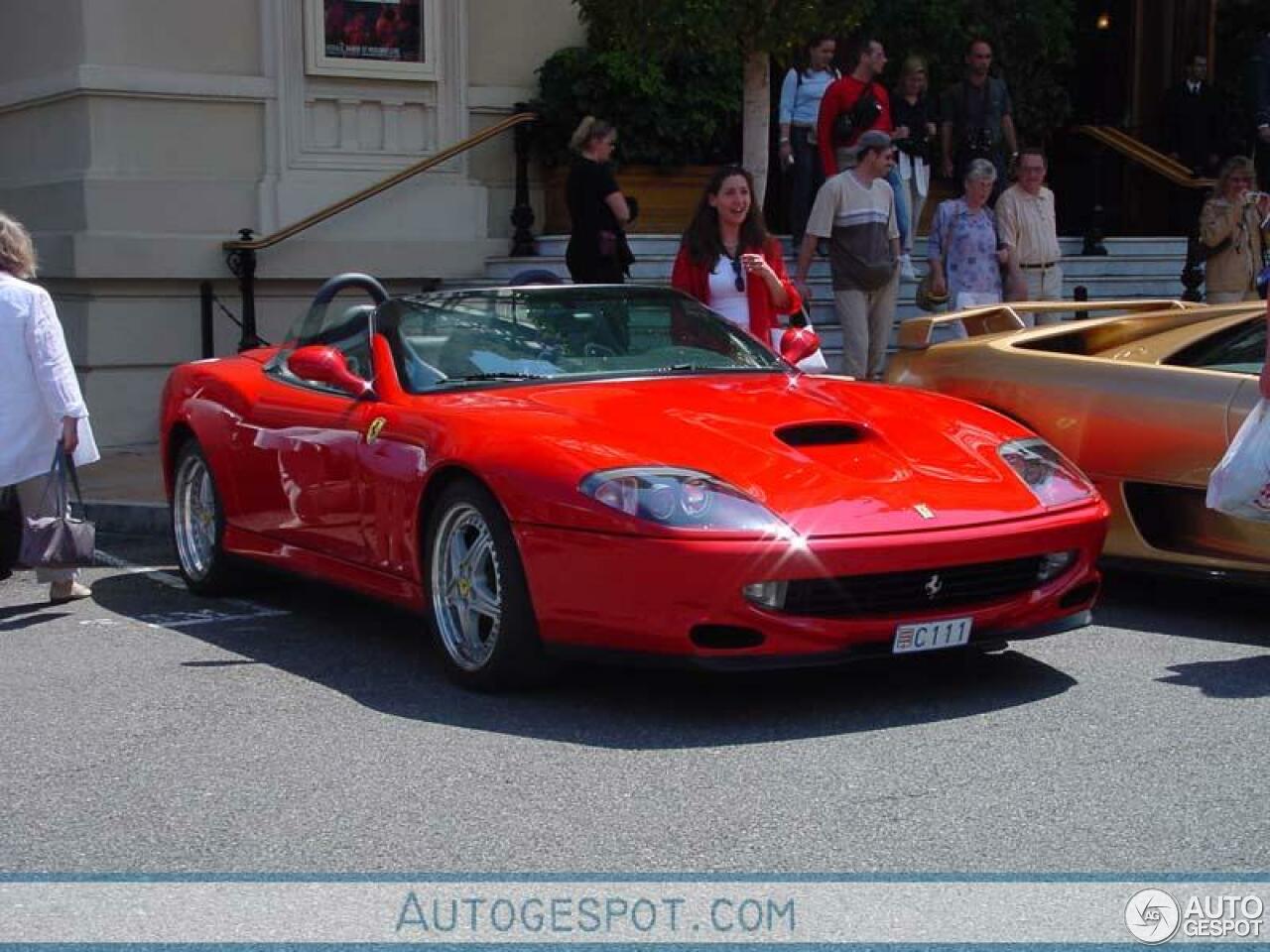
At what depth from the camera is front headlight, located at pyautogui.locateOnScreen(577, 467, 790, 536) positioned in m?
5.94

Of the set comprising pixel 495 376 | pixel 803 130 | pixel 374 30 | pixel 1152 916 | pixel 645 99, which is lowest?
pixel 1152 916

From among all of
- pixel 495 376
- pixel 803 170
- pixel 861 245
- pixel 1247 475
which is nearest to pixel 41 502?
pixel 495 376

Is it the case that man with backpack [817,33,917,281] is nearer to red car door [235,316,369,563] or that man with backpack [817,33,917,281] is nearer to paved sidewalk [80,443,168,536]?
paved sidewalk [80,443,168,536]

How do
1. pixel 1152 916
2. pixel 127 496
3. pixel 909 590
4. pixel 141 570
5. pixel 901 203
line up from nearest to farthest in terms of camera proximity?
pixel 1152 916 < pixel 909 590 < pixel 141 570 < pixel 127 496 < pixel 901 203

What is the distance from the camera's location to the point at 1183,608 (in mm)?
7898

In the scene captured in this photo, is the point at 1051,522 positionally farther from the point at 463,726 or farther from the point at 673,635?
the point at 463,726

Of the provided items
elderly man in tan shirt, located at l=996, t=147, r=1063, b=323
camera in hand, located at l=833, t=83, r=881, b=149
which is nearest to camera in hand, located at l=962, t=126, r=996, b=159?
camera in hand, located at l=833, t=83, r=881, b=149

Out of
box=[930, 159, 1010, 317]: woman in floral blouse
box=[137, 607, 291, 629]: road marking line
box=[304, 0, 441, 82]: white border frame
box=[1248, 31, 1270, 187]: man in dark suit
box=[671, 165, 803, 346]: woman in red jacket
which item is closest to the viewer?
box=[137, 607, 291, 629]: road marking line

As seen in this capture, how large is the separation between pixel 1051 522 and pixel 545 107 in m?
9.70

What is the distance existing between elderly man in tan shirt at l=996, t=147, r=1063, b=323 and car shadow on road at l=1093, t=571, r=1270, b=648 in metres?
4.15

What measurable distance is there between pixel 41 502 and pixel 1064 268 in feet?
30.2

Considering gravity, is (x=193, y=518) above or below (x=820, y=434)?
below

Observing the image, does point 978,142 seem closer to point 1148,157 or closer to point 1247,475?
point 1148,157

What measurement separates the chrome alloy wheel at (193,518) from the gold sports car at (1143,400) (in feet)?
9.80
